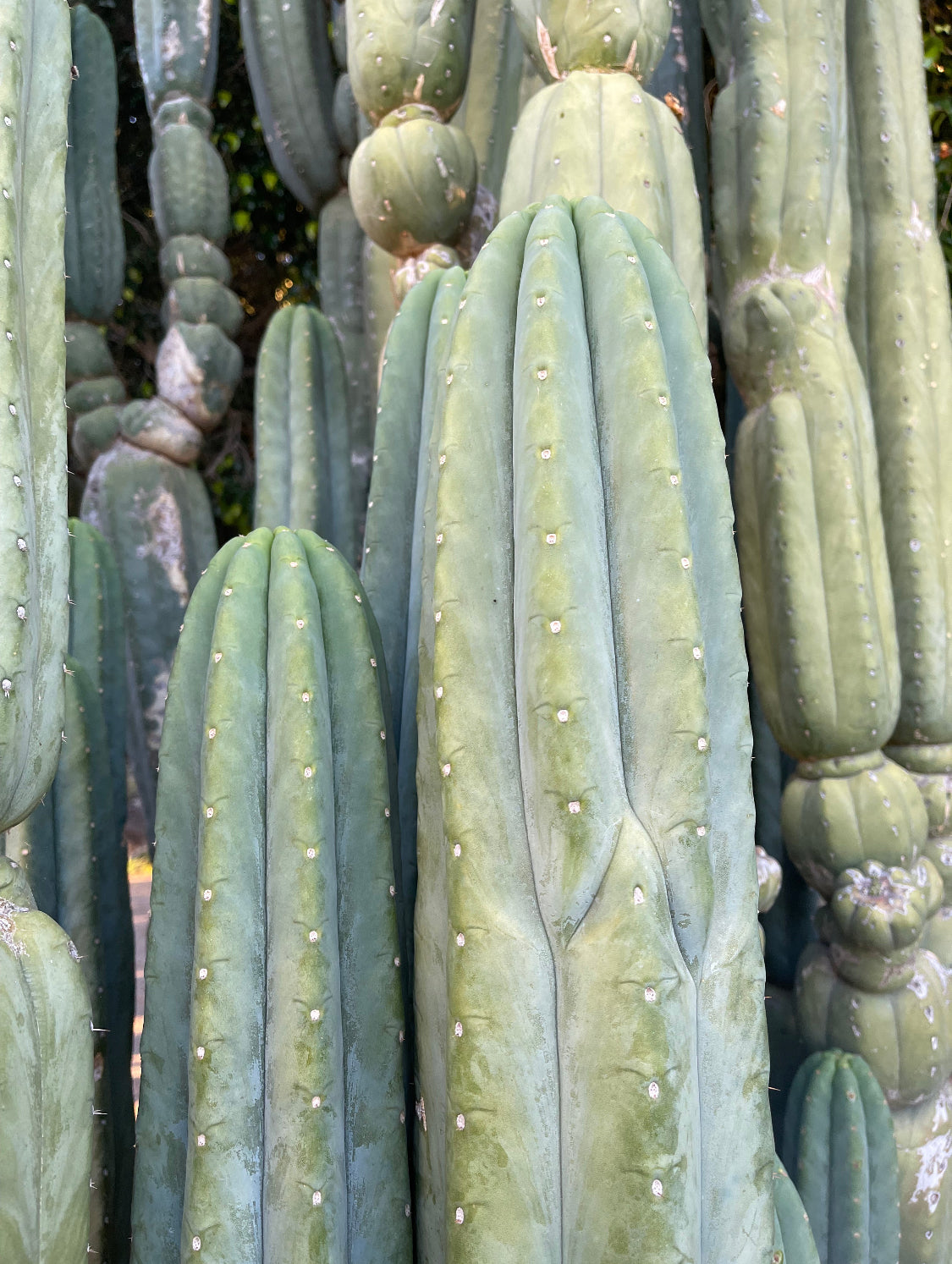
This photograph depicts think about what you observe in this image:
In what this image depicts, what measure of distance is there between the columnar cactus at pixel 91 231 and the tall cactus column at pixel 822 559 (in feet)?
6.45

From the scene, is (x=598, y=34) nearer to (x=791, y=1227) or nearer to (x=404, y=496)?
(x=404, y=496)

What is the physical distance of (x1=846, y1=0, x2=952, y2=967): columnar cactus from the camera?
1829 mm

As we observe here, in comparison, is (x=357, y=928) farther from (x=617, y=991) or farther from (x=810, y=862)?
(x=810, y=862)

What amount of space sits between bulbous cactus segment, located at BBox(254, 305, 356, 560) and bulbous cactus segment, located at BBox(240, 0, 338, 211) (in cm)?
76

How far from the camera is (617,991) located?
0.84 m

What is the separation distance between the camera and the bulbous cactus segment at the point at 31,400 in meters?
0.83

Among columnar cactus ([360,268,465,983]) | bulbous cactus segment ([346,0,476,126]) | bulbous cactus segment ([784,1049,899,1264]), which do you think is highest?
bulbous cactus segment ([346,0,476,126])

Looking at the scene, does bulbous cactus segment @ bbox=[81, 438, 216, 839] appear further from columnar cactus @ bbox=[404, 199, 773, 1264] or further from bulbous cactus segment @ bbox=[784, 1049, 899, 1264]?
columnar cactus @ bbox=[404, 199, 773, 1264]

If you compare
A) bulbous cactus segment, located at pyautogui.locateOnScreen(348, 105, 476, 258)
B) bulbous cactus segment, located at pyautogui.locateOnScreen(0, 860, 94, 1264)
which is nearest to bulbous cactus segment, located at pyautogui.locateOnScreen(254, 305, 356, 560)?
bulbous cactus segment, located at pyautogui.locateOnScreen(348, 105, 476, 258)

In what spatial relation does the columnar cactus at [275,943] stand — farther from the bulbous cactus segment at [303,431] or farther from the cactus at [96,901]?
the bulbous cactus segment at [303,431]

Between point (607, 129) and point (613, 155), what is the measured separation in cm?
4

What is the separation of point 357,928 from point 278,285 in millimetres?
3558

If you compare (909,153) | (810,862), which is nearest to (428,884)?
(810,862)

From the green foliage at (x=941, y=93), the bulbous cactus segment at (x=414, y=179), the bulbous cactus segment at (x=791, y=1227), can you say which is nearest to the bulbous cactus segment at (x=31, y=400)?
the bulbous cactus segment at (x=414, y=179)
